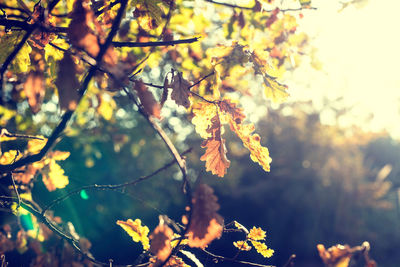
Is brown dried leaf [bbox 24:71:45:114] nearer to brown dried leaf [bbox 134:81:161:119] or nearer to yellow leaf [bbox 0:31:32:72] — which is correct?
brown dried leaf [bbox 134:81:161:119]

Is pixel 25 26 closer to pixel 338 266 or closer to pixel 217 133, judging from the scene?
pixel 217 133

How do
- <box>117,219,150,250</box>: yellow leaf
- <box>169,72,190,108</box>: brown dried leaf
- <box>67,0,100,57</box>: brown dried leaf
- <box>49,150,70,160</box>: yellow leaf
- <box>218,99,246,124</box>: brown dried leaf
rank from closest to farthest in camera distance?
<box>67,0,100,57</box>: brown dried leaf, <box>169,72,190,108</box>: brown dried leaf, <box>218,99,246,124</box>: brown dried leaf, <box>117,219,150,250</box>: yellow leaf, <box>49,150,70,160</box>: yellow leaf

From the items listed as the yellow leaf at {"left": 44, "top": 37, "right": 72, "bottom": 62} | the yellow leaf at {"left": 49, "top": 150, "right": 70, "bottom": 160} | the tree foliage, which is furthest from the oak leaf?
the yellow leaf at {"left": 49, "top": 150, "right": 70, "bottom": 160}

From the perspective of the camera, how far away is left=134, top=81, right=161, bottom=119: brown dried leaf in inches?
33.8

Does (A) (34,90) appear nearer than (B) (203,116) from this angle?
Yes

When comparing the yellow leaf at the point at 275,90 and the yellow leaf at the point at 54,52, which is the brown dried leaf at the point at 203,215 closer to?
the yellow leaf at the point at 275,90

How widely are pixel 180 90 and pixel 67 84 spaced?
488 mm

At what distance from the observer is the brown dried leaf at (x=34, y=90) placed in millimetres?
842

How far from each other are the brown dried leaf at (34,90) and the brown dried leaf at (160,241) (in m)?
0.51

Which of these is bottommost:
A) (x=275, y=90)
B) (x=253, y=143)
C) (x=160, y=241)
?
(x=160, y=241)

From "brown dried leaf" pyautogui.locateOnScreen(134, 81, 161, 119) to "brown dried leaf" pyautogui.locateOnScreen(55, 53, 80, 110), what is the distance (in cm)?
20

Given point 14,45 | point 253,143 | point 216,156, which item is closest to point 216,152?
point 216,156

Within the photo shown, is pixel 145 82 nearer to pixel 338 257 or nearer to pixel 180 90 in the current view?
pixel 180 90

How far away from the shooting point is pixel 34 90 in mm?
848
